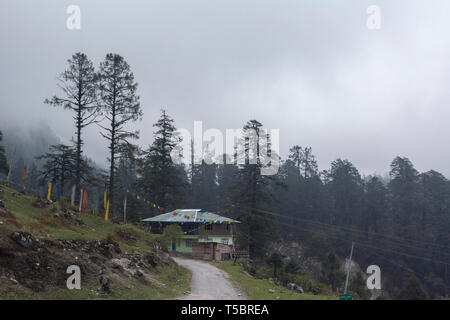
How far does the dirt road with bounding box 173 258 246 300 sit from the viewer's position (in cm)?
1836

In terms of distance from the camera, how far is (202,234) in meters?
41.4

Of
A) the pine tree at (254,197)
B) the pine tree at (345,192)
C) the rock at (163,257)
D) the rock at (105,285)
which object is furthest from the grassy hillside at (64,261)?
the pine tree at (345,192)

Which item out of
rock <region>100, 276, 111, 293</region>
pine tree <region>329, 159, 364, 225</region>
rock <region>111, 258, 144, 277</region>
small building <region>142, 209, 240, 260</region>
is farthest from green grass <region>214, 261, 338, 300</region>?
pine tree <region>329, 159, 364, 225</region>

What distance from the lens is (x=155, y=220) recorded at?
1624 inches

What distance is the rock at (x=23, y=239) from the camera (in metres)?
13.4

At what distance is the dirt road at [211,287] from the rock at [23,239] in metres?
7.47

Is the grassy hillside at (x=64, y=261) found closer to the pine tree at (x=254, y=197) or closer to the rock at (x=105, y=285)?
the rock at (x=105, y=285)

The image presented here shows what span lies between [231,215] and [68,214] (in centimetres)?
4370

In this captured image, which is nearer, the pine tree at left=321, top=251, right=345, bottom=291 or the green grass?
the green grass

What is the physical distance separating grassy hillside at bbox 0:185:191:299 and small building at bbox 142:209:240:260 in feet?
43.1

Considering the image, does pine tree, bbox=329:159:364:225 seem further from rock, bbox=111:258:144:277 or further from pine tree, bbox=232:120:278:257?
rock, bbox=111:258:144:277

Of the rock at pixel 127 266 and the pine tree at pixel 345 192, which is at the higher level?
the pine tree at pixel 345 192

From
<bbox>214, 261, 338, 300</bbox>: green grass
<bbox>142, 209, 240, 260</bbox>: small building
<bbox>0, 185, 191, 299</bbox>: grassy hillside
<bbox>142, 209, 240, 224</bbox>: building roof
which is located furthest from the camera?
<bbox>142, 209, 240, 224</bbox>: building roof
